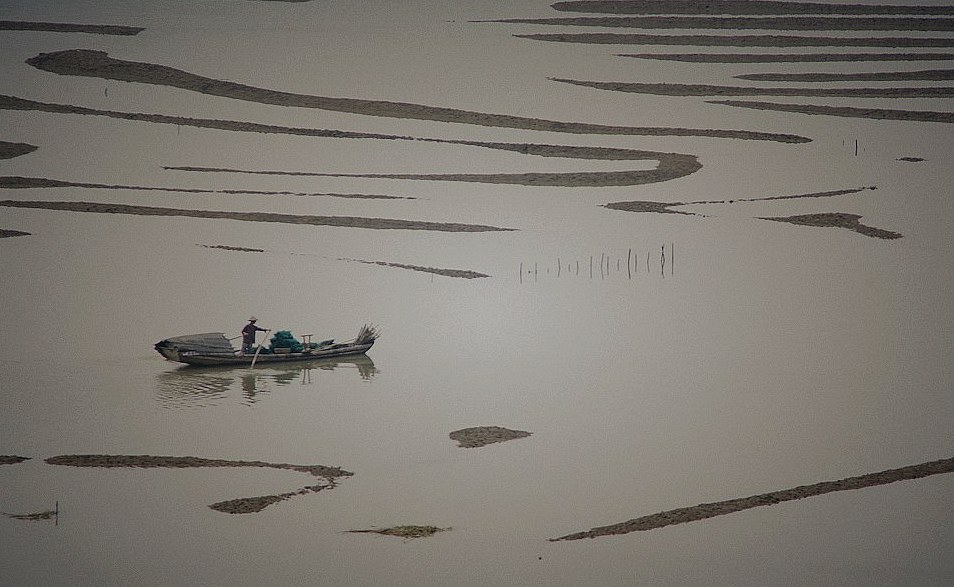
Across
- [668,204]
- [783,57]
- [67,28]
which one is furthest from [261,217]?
[783,57]

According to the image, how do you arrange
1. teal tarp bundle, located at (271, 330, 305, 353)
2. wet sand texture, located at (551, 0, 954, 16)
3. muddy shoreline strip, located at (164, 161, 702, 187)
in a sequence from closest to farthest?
teal tarp bundle, located at (271, 330, 305, 353) → muddy shoreline strip, located at (164, 161, 702, 187) → wet sand texture, located at (551, 0, 954, 16)

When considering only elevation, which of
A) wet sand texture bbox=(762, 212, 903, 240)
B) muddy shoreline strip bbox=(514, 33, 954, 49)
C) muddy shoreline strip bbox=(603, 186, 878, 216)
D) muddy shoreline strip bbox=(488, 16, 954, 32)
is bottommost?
wet sand texture bbox=(762, 212, 903, 240)

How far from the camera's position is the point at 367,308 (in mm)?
6199

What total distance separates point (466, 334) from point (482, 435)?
123 cm

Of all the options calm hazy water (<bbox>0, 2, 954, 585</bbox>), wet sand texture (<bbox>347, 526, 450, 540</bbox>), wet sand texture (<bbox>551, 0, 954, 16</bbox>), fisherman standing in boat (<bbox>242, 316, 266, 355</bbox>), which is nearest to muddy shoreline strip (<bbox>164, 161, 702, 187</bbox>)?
calm hazy water (<bbox>0, 2, 954, 585</bbox>)

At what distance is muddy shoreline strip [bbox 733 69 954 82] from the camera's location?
9422 mm

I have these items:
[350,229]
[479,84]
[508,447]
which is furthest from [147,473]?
[479,84]

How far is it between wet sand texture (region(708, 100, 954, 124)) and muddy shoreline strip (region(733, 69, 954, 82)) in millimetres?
510

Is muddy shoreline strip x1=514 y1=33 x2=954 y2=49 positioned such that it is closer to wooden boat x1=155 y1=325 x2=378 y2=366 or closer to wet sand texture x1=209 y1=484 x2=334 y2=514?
wooden boat x1=155 y1=325 x2=378 y2=366

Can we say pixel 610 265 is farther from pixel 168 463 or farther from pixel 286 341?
pixel 168 463

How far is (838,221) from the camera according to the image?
731 cm

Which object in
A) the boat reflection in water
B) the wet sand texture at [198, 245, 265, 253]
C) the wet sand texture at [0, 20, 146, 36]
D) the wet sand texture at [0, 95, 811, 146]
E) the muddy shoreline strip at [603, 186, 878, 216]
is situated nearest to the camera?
the boat reflection in water

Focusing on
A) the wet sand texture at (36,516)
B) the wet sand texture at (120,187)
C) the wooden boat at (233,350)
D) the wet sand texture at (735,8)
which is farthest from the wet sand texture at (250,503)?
the wet sand texture at (735,8)

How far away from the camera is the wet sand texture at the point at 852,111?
8766 mm
